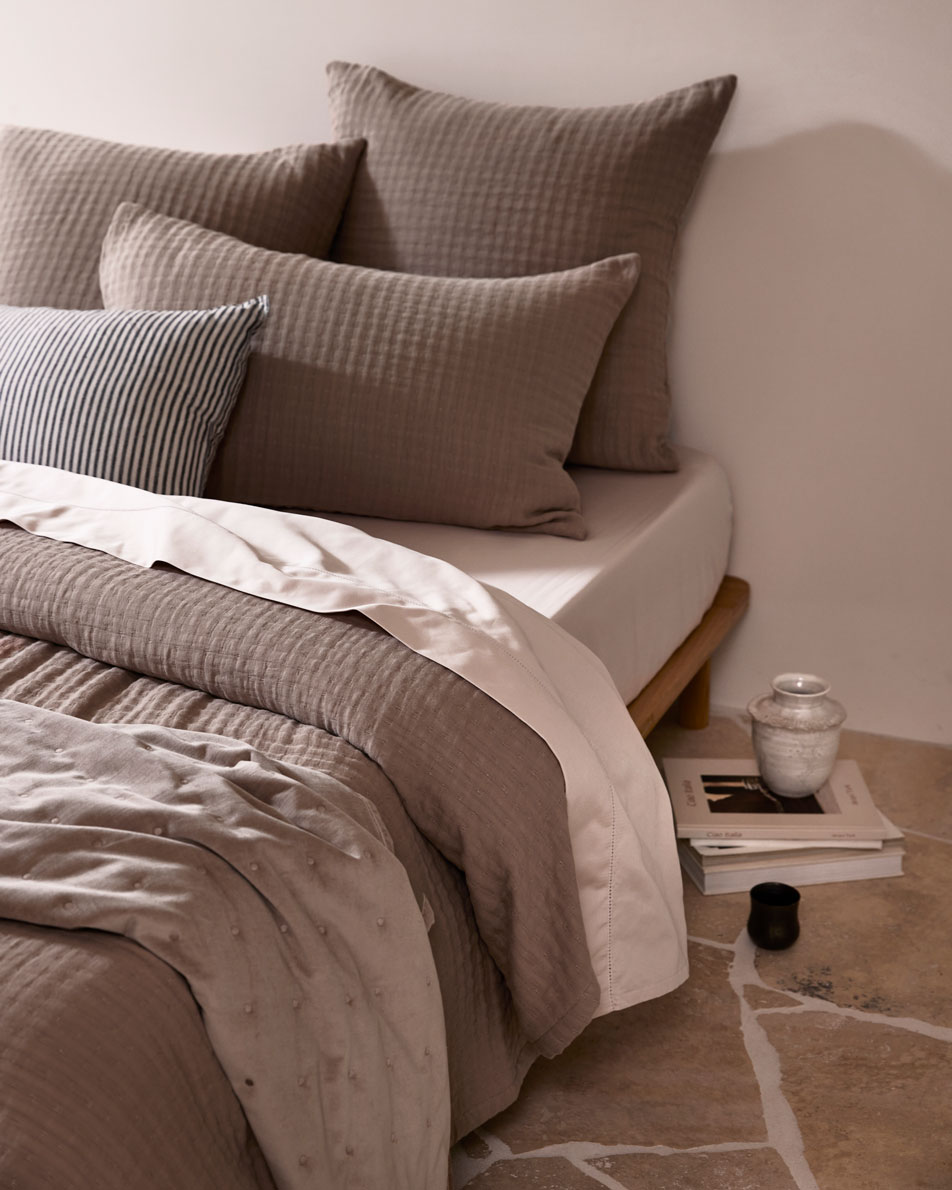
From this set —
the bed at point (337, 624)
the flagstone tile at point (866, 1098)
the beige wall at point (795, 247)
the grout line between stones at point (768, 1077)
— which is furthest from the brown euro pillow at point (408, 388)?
the flagstone tile at point (866, 1098)

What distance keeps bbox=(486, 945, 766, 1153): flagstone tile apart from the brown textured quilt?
95 millimetres

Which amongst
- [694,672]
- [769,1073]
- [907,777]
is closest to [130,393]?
[694,672]

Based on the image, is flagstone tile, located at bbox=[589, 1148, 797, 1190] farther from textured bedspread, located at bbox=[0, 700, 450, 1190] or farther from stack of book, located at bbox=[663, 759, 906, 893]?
stack of book, located at bbox=[663, 759, 906, 893]

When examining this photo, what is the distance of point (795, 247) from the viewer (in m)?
2.35

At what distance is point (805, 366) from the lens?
240cm

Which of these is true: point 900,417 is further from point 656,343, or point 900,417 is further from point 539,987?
point 539,987

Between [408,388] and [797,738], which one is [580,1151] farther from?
[408,388]

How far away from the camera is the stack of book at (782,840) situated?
80.4 inches

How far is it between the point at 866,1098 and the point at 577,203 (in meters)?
1.47

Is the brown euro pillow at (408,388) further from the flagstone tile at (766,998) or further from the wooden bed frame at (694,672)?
the flagstone tile at (766,998)

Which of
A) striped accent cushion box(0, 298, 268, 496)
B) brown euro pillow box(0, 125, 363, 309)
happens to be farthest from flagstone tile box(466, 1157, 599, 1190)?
brown euro pillow box(0, 125, 363, 309)

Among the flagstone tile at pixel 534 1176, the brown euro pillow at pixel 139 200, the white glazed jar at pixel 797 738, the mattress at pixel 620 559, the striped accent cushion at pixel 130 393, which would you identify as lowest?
the flagstone tile at pixel 534 1176

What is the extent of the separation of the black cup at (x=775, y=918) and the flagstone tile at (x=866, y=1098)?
144 mm

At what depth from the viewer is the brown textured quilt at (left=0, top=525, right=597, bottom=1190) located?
1.21m
